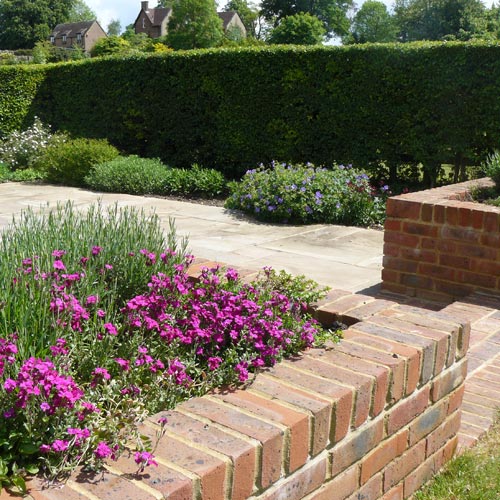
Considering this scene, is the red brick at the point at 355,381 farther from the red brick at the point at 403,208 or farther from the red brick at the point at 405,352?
the red brick at the point at 403,208

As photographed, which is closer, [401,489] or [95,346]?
[95,346]

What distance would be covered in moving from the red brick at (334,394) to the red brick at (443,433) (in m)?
0.64

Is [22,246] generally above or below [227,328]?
above

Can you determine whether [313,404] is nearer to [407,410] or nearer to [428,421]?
[407,410]

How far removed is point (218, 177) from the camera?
10.2 m

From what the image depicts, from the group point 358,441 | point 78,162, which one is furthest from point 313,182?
point 358,441

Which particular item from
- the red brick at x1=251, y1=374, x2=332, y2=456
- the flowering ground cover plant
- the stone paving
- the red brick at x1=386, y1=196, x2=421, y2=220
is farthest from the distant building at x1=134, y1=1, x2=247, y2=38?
the red brick at x1=251, y1=374, x2=332, y2=456

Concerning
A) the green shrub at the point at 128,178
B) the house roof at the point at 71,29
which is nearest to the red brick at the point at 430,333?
the green shrub at the point at 128,178

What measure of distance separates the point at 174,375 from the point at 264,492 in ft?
1.49

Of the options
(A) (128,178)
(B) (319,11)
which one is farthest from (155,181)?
(B) (319,11)

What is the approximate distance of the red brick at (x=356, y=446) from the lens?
6.25ft

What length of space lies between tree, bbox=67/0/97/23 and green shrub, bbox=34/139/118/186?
8887 cm

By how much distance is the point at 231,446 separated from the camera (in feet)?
5.18

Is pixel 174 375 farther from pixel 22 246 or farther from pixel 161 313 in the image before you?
pixel 22 246
